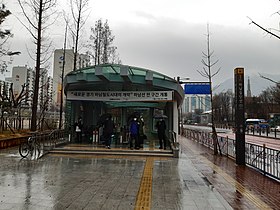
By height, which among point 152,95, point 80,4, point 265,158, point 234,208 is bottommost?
point 234,208

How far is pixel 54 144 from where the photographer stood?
13.6 meters

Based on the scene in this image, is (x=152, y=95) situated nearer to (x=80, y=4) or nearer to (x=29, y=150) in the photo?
(x=29, y=150)

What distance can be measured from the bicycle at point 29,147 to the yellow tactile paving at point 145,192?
17.6 ft

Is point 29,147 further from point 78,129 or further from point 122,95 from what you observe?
point 122,95

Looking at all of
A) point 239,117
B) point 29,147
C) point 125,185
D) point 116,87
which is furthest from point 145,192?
point 116,87

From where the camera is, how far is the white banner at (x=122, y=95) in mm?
14430

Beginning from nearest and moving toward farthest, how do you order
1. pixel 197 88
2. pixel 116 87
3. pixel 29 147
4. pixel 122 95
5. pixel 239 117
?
pixel 239 117 < pixel 29 147 < pixel 122 95 < pixel 116 87 < pixel 197 88

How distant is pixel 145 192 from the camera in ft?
20.9

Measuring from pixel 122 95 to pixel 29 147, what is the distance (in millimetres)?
5361

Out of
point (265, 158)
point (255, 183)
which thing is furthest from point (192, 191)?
point (265, 158)

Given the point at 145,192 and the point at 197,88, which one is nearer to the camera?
the point at 145,192

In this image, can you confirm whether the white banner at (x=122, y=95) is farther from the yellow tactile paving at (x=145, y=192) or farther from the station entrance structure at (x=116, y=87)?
the yellow tactile paving at (x=145, y=192)

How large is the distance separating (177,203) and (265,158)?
15.7ft

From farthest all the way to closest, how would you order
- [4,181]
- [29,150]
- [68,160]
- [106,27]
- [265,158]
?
[106,27] → [29,150] → [68,160] → [265,158] → [4,181]
